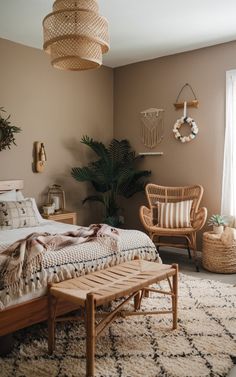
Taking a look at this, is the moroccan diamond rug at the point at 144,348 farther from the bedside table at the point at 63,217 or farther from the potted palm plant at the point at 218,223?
the bedside table at the point at 63,217

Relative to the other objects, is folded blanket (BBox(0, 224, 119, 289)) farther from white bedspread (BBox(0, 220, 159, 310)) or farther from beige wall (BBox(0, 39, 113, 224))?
beige wall (BBox(0, 39, 113, 224))

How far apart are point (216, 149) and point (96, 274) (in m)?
2.61

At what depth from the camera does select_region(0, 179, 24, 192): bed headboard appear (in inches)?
159

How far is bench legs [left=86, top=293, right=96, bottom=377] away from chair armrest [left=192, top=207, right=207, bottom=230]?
2376 millimetres

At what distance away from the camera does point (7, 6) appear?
3219 millimetres

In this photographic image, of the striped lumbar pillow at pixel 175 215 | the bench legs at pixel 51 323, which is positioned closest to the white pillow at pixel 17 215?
the bench legs at pixel 51 323

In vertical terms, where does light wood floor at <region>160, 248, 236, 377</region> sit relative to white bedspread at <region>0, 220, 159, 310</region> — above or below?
below

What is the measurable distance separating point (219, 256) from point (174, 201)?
1.01 m

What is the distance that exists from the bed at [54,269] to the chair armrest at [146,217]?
1.11m

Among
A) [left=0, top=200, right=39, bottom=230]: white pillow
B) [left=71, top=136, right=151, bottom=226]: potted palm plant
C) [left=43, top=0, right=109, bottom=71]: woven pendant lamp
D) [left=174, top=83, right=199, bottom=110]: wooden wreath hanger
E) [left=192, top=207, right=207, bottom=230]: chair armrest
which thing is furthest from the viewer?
[left=71, top=136, right=151, bottom=226]: potted palm plant

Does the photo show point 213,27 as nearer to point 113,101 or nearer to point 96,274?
point 113,101

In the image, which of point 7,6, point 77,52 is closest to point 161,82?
point 7,6

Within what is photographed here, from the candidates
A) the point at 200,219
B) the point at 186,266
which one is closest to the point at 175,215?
the point at 200,219

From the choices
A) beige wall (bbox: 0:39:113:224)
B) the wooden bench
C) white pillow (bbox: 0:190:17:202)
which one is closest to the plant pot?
the wooden bench
